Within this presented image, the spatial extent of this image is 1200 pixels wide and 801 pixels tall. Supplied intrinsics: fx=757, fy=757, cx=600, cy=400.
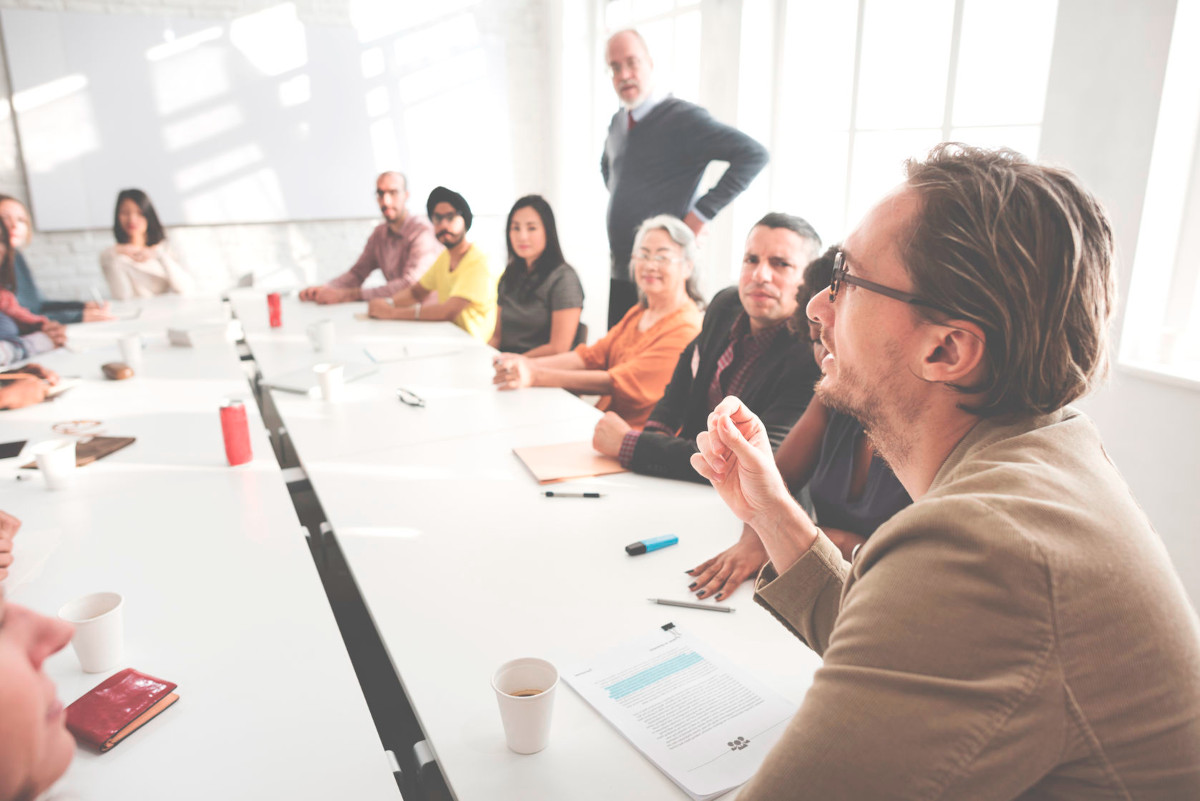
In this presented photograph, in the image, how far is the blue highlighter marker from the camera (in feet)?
4.38

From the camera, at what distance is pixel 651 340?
255 cm

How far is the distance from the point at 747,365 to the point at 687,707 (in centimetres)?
116

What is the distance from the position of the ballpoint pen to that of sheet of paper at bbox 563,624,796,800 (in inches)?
52.4

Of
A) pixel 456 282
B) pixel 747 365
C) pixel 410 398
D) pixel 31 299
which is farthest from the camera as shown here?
pixel 31 299

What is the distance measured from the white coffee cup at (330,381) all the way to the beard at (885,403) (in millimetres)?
1747

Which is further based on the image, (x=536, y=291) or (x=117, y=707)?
(x=536, y=291)

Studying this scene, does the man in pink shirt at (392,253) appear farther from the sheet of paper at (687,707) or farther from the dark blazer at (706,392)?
the sheet of paper at (687,707)

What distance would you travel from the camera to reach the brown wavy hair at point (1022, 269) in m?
0.73

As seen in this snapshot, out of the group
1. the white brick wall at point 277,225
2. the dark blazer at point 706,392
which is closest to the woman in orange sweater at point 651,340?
the dark blazer at point 706,392

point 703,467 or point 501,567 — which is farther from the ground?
point 703,467

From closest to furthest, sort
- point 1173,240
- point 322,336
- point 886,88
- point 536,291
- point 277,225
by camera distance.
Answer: point 1173,240
point 322,336
point 886,88
point 536,291
point 277,225

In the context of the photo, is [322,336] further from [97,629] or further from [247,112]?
[247,112]

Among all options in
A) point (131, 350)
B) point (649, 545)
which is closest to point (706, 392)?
point (649, 545)

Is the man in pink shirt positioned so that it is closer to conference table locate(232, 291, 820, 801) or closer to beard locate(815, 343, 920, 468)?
conference table locate(232, 291, 820, 801)
